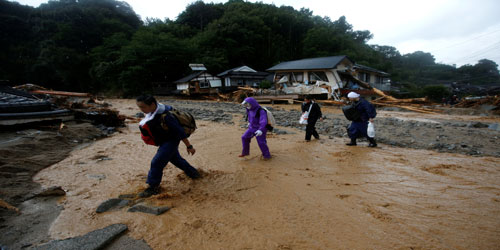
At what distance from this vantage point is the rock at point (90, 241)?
243cm

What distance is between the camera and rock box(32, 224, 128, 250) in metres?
2.43

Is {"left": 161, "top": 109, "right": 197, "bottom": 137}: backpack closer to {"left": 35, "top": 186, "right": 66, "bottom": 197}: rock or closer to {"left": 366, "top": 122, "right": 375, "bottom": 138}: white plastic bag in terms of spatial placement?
{"left": 35, "top": 186, "right": 66, "bottom": 197}: rock

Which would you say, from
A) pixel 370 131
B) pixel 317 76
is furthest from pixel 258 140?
pixel 317 76

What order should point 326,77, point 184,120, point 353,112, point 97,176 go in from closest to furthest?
point 184,120
point 97,176
point 353,112
point 326,77

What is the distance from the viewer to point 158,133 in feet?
11.8

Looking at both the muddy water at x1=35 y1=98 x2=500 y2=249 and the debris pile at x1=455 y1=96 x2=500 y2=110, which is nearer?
the muddy water at x1=35 y1=98 x2=500 y2=249

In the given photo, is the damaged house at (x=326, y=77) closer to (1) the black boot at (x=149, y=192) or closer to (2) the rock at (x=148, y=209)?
(1) the black boot at (x=149, y=192)

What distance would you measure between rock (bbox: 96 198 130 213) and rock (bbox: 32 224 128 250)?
565 mm

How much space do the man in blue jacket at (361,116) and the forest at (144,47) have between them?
27.6 metres

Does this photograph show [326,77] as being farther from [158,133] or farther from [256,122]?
[158,133]

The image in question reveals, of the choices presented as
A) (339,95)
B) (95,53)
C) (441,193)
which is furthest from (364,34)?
(441,193)

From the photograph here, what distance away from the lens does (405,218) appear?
312cm

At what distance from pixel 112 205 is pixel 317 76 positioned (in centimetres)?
2689

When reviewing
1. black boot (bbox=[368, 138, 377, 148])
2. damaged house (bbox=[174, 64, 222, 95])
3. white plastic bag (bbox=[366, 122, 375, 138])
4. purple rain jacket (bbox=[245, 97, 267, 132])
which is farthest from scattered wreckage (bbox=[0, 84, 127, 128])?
damaged house (bbox=[174, 64, 222, 95])
